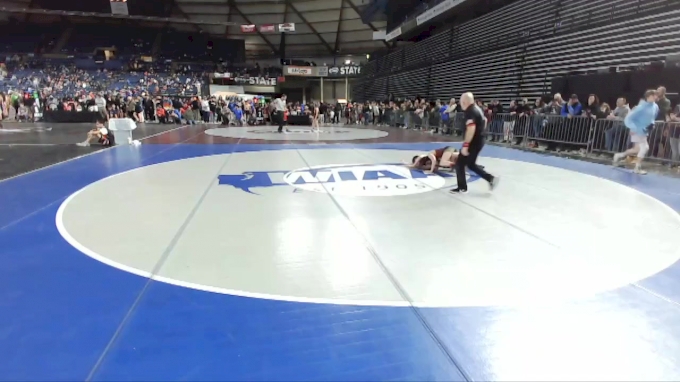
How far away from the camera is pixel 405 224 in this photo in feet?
13.6

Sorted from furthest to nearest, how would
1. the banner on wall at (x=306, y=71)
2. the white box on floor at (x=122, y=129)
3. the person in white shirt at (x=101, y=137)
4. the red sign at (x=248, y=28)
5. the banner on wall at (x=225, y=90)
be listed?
the banner on wall at (x=306, y=71)
the red sign at (x=248, y=28)
the banner on wall at (x=225, y=90)
the white box on floor at (x=122, y=129)
the person in white shirt at (x=101, y=137)

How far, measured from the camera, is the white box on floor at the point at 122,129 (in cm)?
1128

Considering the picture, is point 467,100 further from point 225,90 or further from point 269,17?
point 269,17

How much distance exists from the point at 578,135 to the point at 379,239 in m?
8.89

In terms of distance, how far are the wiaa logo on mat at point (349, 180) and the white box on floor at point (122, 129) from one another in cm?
621

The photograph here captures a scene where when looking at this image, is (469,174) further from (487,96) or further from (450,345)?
(487,96)

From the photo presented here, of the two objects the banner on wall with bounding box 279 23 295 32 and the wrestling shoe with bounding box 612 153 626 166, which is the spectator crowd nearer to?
the wrestling shoe with bounding box 612 153 626 166

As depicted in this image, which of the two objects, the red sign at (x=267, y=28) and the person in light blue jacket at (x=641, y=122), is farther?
the red sign at (x=267, y=28)

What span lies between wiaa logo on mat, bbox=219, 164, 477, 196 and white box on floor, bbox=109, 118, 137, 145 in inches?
244

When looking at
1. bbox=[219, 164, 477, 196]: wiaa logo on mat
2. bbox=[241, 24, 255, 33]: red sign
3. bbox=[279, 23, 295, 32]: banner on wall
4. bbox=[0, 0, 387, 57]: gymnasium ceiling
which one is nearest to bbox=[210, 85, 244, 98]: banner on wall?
bbox=[0, 0, 387, 57]: gymnasium ceiling

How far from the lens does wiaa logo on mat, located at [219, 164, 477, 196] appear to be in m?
5.73

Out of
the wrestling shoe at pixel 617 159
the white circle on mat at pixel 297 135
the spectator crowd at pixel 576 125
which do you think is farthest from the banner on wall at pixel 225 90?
the wrestling shoe at pixel 617 159

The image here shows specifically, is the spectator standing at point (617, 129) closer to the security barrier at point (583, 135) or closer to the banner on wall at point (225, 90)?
the security barrier at point (583, 135)

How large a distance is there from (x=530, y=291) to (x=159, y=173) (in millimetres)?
6269
